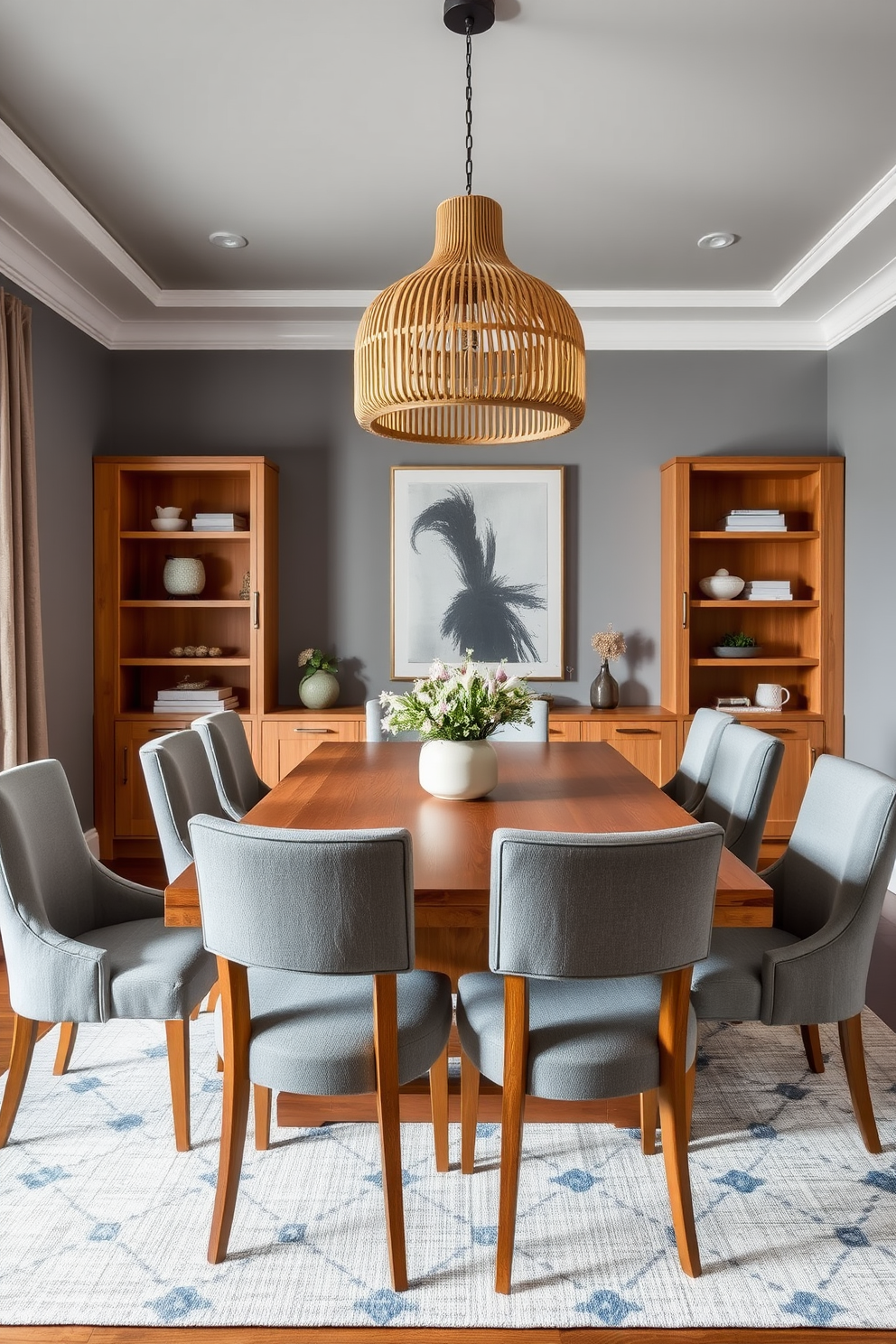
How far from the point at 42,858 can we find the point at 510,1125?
1.27 meters

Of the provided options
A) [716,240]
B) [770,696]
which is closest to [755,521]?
[770,696]

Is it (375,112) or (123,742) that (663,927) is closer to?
(375,112)

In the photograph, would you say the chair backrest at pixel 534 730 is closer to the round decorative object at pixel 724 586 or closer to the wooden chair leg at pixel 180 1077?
the round decorative object at pixel 724 586

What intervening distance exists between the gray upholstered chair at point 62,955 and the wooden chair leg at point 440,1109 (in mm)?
575

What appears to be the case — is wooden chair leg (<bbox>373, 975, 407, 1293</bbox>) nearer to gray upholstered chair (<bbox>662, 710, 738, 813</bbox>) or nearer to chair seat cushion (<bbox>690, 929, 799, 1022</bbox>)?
chair seat cushion (<bbox>690, 929, 799, 1022</bbox>)

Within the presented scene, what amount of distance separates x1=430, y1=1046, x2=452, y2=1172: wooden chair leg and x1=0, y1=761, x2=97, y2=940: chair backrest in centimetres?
94

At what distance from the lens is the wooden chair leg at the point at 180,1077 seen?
2148 millimetres

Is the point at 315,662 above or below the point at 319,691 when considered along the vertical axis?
above

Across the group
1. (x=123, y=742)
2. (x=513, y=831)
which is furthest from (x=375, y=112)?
(x=123, y=742)

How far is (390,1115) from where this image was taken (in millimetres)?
1719

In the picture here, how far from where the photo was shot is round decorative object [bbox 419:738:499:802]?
2471mm

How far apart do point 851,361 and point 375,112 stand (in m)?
2.81

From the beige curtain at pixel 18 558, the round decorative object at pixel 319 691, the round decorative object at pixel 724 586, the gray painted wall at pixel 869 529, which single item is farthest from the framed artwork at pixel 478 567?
the beige curtain at pixel 18 558

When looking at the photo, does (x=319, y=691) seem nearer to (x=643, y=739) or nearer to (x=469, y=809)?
(x=643, y=739)
